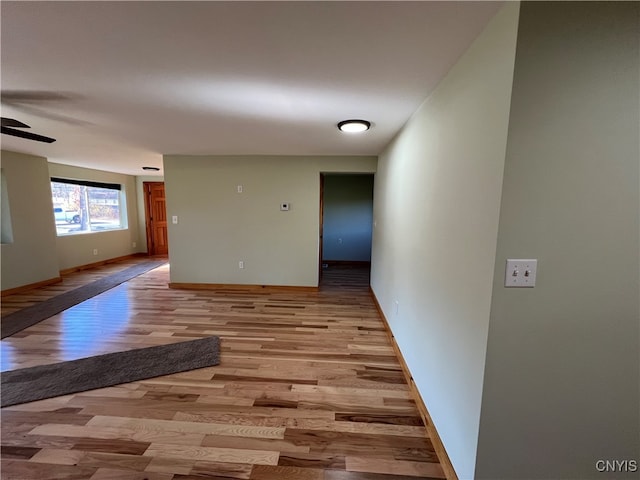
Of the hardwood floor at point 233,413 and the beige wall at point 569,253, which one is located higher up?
the beige wall at point 569,253

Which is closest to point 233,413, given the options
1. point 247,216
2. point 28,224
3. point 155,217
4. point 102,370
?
point 102,370

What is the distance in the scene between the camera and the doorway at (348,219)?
6340 millimetres

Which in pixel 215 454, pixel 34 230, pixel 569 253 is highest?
pixel 569 253

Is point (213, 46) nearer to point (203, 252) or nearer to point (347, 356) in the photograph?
point (347, 356)

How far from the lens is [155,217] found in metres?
7.29

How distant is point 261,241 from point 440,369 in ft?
11.3

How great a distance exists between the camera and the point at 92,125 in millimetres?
2721

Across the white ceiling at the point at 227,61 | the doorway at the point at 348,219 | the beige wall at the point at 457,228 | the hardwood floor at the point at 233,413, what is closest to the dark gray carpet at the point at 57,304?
Result: the hardwood floor at the point at 233,413

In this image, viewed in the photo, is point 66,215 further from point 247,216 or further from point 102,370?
point 102,370

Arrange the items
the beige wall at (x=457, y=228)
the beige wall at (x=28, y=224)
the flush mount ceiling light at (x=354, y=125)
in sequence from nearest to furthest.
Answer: the beige wall at (x=457, y=228), the flush mount ceiling light at (x=354, y=125), the beige wall at (x=28, y=224)

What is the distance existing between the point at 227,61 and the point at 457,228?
1.57 meters

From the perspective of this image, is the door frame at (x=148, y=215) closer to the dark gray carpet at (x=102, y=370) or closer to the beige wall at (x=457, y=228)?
the dark gray carpet at (x=102, y=370)

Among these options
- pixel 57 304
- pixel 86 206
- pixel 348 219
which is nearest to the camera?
pixel 57 304

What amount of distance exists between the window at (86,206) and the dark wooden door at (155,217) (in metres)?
0.56
